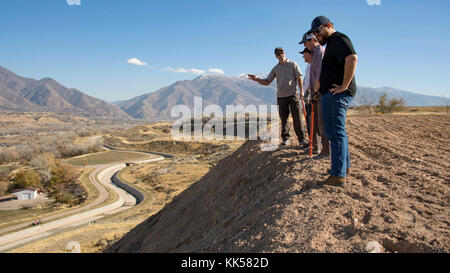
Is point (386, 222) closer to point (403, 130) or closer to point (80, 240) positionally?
point (403, 130)

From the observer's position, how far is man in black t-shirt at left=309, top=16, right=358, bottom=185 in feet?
12.2

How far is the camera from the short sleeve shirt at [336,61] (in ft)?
12.3

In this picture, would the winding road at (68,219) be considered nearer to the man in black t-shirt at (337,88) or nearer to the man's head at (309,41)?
the man's head at (309,41)

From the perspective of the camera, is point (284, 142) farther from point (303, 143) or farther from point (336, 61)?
point (336, 61)

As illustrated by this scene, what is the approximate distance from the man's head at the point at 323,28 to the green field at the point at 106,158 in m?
65.6

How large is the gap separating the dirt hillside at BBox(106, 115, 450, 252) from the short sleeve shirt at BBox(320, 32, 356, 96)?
136 cm

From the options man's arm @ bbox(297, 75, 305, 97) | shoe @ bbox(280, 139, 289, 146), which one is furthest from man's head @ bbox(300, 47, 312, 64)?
shoe @ bbox(280, 139, 289, 146)

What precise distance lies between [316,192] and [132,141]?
321 feet

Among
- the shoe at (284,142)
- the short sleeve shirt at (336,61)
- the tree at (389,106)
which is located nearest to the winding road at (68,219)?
the shoe at (284,142)

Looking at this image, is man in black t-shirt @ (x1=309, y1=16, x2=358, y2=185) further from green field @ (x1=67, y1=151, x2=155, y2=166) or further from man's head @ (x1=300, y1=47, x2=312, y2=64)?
green field @ (x1=67, y1=151, x2=155, y2=166)
